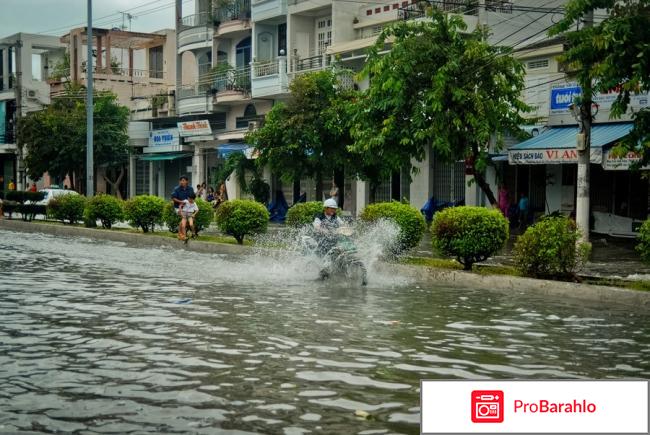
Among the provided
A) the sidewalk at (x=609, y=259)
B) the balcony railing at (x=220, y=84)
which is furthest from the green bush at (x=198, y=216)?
the balcony railing at (x=220, y=84)

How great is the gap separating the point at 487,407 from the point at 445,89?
18469 millimetres

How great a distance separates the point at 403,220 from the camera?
17641mm

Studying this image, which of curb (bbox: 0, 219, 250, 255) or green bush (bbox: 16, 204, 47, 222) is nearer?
curb (bbox: 0, 219, 250, 255)

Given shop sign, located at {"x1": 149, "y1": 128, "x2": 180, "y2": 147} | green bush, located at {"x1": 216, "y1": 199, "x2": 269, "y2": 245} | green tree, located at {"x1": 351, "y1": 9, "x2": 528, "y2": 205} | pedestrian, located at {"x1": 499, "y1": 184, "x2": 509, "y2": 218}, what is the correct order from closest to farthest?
green bush, located at {"x1": 216, "y1": 199, "x2": 269, "y2": 245}, green tree, located at {"x1": 351, "y1": 9, "x2": 528, "y2": 205}, pedestrian, located at {"x1": 499, "y1": 184, "x2": 509, "y2": 218}, shop sign, located at {"x1": 149, "y1": 128, "x2": 180, "y2": 147}

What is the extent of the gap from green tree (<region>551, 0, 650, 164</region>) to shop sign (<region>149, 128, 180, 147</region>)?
36342mm

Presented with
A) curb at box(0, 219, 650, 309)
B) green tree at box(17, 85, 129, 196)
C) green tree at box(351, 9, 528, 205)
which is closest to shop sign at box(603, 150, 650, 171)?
green tree at box(351, 9, 528, 205)

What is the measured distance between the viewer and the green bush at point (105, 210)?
29047 millimetres

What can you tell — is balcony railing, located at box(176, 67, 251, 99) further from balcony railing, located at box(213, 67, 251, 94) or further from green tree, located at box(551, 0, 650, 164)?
green tree, located at box(551, 0, 650, 164)

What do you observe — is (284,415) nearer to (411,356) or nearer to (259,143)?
(411,356)

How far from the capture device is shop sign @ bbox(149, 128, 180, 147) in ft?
160

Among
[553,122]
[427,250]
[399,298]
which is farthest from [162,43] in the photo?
[399,298]

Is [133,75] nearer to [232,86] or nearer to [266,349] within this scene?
[232,86]

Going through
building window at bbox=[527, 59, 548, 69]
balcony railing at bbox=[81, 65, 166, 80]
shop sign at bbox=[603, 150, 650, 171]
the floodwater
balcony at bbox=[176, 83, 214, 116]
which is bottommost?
the floodwater

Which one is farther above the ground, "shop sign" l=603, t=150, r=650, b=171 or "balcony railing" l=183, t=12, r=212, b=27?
"balcony railing" l=183, t=12, r=212, b=27
